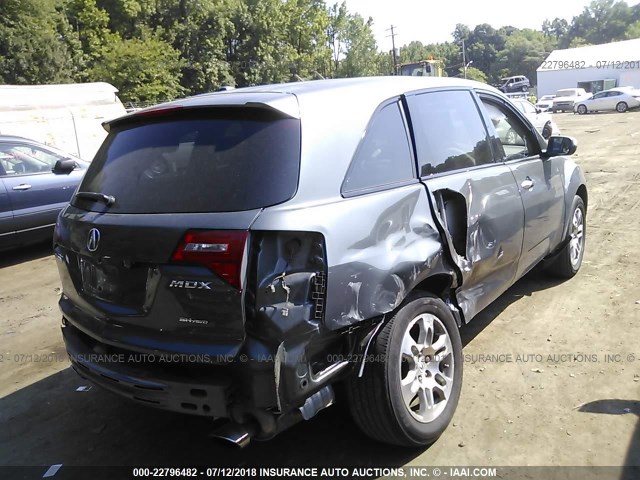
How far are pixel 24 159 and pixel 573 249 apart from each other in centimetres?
674

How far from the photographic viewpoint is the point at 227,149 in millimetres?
2564

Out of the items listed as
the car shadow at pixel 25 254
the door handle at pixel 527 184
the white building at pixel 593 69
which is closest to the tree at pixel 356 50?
the white building at pixel 593 69

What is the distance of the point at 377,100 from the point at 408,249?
84 centimetres

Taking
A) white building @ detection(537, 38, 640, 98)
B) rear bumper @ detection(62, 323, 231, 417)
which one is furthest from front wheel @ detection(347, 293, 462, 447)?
white building @ detection(537, 38, 640, 98)

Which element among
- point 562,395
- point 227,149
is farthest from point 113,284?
point 562,395

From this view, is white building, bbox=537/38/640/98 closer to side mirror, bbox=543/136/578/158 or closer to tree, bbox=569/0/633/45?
side mirror, bbox=543/136/578/158

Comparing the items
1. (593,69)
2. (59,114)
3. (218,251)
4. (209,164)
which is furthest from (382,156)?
(593,69)

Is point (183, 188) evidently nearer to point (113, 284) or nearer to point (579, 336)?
point (113, 284)

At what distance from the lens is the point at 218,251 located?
2.29 m

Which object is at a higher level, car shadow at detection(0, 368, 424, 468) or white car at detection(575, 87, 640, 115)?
car shadow at detection(0, 368, 424, 468)

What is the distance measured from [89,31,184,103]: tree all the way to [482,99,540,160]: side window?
119 ft

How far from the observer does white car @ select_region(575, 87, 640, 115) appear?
115 feet

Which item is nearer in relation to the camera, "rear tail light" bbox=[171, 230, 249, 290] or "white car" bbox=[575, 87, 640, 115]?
"rear tail light" bbox=[171, 230, 249, 290]

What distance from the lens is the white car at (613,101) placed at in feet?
115
